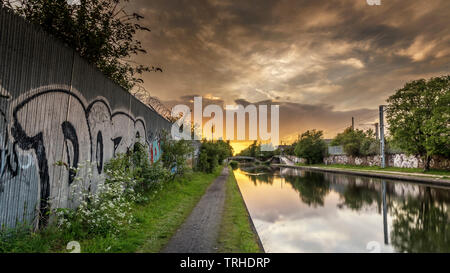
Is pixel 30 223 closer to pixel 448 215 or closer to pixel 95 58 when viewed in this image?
pixel 95 58

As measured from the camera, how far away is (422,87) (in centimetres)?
2259

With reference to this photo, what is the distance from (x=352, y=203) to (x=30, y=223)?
475 inches

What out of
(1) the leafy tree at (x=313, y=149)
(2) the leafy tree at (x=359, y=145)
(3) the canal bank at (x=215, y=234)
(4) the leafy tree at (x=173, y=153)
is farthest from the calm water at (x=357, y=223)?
(1) the leafy tree at (x=313, y=149)

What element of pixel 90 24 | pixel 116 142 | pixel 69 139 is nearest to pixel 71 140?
pixel 69 139

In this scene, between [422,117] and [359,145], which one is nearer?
[422,117]

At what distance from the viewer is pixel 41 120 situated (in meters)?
4.27

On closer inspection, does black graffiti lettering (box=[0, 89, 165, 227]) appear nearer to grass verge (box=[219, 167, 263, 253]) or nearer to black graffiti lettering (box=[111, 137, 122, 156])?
black graffiti lettering (box=[111, 137, 122, 156])

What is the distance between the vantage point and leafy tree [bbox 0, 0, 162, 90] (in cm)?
588

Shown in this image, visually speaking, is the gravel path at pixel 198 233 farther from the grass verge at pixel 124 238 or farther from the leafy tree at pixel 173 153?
the leafy tree at pixel 173 153

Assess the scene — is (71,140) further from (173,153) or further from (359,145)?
(359,145)

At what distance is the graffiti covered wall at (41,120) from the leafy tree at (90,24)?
1.05 metres

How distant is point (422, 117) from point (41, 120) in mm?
28737

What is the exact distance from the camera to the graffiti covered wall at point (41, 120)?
3.59m

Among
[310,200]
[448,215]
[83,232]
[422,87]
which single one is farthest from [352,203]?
[422,87]
